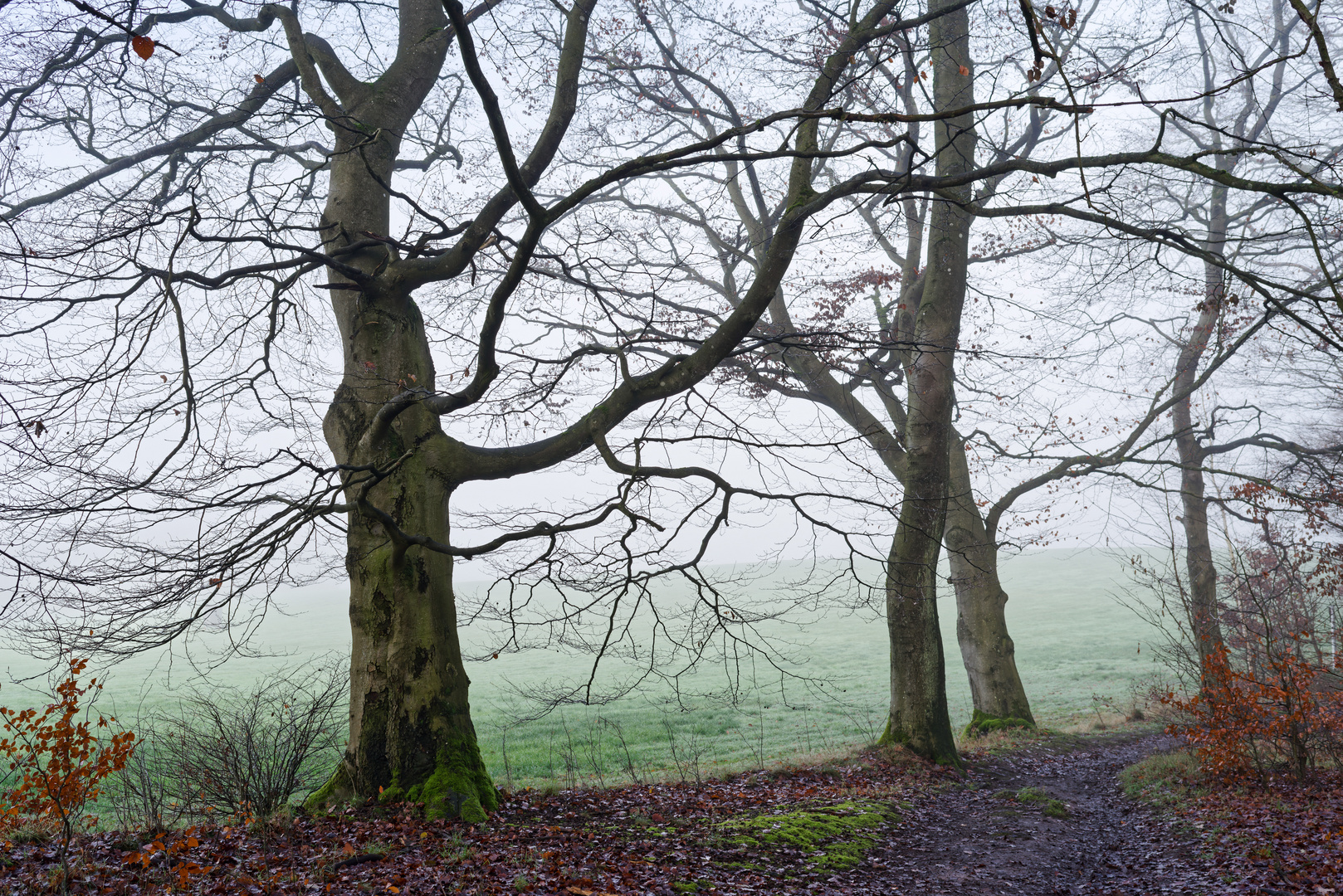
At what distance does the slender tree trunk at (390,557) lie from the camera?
6816 mm

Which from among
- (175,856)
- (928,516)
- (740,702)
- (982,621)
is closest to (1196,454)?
(982,621)

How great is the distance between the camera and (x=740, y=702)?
12.4 m

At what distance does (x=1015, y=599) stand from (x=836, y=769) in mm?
47723

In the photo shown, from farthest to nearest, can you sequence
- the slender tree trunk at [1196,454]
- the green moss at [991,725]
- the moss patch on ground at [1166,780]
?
the slender tree trunk at [1196,454] → the green moss at [991,725] → the moss patch on ground at [1166,780]

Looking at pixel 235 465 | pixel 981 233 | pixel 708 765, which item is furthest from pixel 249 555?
pixel 981 233

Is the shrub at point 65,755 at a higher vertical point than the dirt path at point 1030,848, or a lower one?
higher

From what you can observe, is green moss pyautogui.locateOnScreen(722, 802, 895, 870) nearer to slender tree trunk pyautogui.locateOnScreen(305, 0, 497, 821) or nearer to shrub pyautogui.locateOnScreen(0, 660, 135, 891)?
slender tree trunk pyautogui.locateOnScreen(305, 0, 497, 821)

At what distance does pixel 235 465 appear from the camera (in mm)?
5914

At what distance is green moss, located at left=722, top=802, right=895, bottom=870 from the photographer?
6.23 meters

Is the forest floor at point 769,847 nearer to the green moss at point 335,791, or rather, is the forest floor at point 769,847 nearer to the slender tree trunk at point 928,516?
the green moss at point 335,791

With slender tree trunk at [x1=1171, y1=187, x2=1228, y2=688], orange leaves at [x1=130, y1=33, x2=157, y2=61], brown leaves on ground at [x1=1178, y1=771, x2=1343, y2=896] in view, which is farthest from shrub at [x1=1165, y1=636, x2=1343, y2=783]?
orange leaves at [x1=130, y1=33, x2=157, y2=61]

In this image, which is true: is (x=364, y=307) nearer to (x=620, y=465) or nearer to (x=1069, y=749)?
(x=620, y=465)

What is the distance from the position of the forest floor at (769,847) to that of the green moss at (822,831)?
0.02 metres

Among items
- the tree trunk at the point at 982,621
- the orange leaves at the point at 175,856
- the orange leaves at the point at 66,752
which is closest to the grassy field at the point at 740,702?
the orange leaves at the point at 66,752
